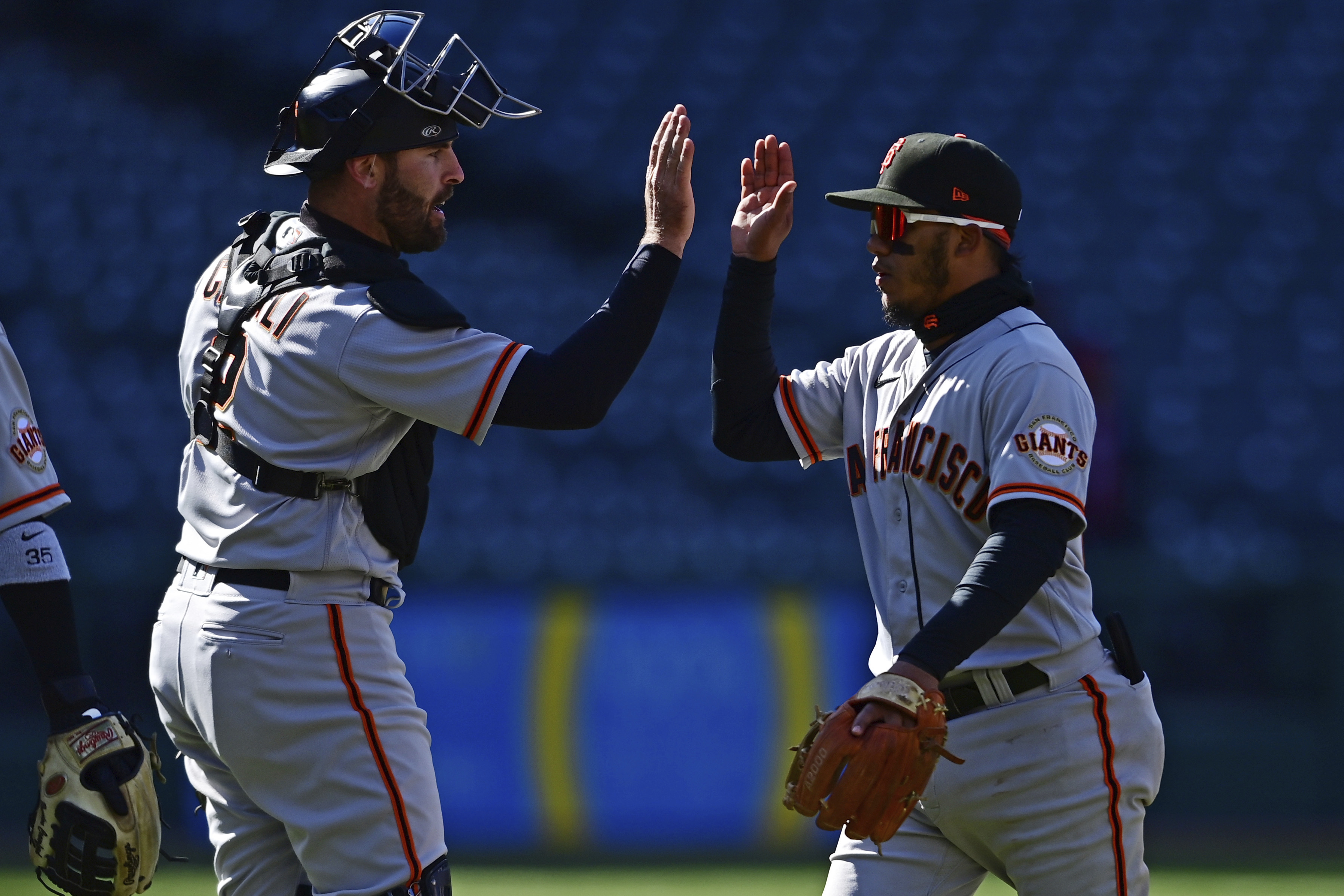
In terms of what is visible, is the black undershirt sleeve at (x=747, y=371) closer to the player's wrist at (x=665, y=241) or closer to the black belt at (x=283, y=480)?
the player's wrist at (x=665, y=241)

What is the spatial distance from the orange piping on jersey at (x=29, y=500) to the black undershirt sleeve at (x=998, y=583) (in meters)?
1.34

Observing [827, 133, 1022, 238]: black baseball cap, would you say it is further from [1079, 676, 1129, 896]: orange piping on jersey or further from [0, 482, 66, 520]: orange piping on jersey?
[0, 482, 66, 520]: orange piping on jersey

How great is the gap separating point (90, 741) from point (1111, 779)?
1.55m

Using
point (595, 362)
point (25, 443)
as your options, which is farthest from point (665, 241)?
point (25, 443)

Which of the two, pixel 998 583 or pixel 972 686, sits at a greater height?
pixel 998 583

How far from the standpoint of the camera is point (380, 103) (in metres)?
2.44

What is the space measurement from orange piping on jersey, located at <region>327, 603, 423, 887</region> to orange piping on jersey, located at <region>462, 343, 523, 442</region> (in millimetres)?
347

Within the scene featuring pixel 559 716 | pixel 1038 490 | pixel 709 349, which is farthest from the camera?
pixel 709 349

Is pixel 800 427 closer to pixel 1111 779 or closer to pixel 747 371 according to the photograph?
pixel 747 371

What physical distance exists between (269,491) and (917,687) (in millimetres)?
1005

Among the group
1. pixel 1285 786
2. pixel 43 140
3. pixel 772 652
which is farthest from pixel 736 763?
pixel 43 140

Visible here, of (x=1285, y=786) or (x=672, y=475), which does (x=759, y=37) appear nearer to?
(x=672, y=475)

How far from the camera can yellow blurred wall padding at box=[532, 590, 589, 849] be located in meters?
5.41

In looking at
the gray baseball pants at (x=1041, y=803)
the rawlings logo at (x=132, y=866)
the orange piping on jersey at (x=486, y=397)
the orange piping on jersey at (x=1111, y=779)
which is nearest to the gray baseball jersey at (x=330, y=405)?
the orange piping on jersey at (x=486, y=397)
